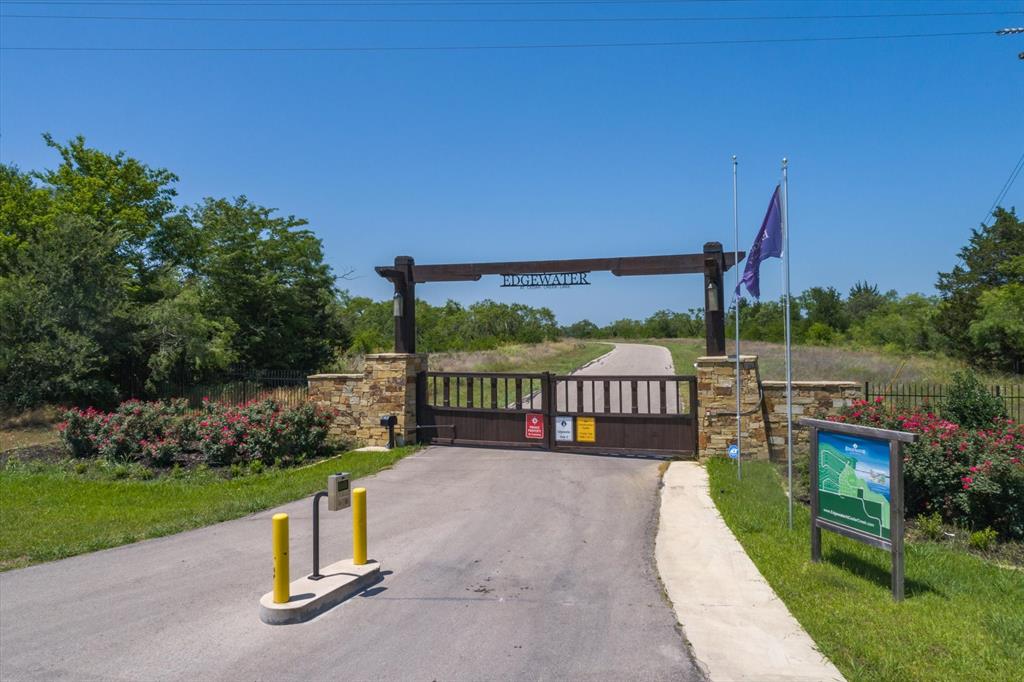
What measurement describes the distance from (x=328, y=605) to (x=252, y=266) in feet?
79.0

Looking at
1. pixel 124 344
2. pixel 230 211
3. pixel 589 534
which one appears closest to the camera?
pixel 589 534

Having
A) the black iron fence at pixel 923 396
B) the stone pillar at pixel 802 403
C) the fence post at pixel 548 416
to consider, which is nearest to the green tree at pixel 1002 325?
the black iron fence at pixel 923 396

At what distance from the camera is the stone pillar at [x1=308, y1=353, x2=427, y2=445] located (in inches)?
571

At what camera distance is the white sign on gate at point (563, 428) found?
44.2 ft

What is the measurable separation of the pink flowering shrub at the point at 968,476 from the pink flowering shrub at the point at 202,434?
11.0 metres

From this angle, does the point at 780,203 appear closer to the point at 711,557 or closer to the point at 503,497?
the point at 711,557

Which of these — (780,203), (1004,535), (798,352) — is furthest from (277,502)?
(798,352)

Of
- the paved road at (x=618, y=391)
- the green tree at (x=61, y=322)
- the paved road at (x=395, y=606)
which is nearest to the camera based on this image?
the paved road at (x=395, y=606)

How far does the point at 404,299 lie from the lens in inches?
587

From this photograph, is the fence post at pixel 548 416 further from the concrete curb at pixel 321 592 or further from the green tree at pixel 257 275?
the green tree at pixel 257 275

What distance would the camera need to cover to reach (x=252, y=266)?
2722cm

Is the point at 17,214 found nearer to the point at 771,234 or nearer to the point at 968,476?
the point at 771,234

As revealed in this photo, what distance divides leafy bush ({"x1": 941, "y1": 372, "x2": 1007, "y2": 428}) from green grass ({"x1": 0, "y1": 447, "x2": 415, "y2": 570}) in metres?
10.8

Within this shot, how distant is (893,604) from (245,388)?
15890 millimetres
